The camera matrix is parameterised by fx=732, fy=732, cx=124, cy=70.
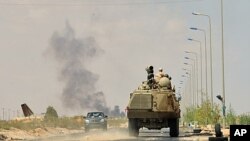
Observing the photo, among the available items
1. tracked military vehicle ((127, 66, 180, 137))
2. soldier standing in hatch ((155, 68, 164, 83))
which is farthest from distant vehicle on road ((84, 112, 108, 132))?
tracked military vehicle ((127, 66, 180, 137))

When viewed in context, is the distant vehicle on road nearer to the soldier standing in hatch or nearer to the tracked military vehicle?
the soldier standing in hatch

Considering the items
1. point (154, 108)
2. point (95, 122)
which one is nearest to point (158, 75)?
point (154, 108)

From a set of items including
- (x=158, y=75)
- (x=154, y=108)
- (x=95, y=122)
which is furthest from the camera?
(x=95, y=122)

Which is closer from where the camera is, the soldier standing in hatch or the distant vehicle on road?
the soldier standing in hatch

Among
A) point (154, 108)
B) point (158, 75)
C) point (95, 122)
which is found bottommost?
point (95, 122)

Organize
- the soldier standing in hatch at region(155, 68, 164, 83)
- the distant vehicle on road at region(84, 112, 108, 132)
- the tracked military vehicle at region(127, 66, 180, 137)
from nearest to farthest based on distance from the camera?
1. the tracked military vehicle at region(127, 66, 180, 137)
2. the soldier standing in hatch at region(155, 68, 164, 83)
3. the distant vehicle on road at region(84, 112, 108, 132)

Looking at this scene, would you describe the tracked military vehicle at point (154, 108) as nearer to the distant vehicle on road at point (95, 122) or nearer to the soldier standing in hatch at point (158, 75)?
the soldier standing in hatch at point (158, 75)

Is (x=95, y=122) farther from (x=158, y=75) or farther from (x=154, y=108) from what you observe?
(x=154, y=108)

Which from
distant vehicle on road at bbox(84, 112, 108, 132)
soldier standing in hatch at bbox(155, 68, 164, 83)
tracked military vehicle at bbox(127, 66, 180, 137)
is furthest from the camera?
distant vehicle on road at bbox(84, 112, 108, 132)

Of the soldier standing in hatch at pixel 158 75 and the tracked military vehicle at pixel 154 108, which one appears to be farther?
the soldier standing in hatch at pixel 158 75

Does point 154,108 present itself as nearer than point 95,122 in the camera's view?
Yes

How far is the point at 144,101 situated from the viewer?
43906 millimetres

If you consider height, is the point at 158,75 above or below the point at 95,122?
above

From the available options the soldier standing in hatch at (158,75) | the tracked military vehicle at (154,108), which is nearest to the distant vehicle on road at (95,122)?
the soldier standing in hatch at (158,75)
